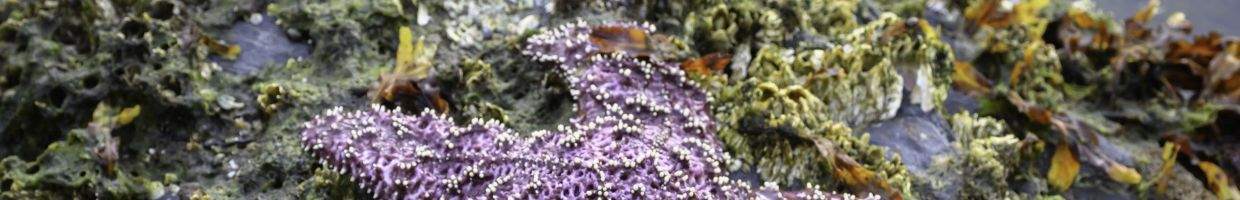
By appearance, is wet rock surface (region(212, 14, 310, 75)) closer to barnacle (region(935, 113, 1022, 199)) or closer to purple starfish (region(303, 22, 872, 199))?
purple starfish (region(303, 22, 872, 199))

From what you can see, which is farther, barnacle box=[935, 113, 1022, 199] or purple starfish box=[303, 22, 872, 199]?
barnacle box=[935, 113, 1022, 199]

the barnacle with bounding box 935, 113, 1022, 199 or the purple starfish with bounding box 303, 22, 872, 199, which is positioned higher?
the purple starfish with bounding box 303, 22, 872, 199

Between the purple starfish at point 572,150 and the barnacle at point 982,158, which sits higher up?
the purple starfish at point 572,150

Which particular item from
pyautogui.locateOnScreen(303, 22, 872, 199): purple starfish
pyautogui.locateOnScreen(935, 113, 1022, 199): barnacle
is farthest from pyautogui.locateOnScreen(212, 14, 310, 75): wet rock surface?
pyautogui.locateOnScreen(935, 113, 1022, 199): barnacle

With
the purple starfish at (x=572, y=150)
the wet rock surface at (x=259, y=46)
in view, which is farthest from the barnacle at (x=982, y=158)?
the wet rock surface at (x=259, y=46)

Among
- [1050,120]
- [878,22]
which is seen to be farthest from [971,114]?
[878,22]

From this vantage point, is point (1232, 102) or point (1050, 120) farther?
point (1232, 102)

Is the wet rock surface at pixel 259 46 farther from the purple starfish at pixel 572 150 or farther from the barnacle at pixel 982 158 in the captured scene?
the barnacle at pixel 982 158

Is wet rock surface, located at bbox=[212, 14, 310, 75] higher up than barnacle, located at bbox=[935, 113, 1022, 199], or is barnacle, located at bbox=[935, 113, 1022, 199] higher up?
wet rock surface, located at bbox=[212, 14, 310, 75]

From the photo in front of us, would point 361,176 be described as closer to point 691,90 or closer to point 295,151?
point 295,151
